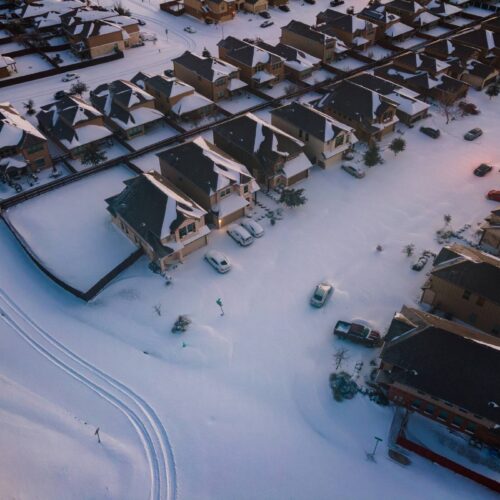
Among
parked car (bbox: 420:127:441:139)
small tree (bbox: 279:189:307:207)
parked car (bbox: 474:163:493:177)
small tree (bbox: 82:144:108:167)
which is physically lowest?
small tree (bbox: 82:144:108:167)

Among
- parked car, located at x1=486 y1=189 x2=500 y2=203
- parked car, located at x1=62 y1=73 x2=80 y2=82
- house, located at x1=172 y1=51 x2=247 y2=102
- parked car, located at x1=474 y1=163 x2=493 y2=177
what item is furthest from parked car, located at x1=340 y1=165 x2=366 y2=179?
parked car, located at x1=62 y1=73 x2=80 y2=82

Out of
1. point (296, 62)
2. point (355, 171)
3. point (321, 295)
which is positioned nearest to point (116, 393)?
point (321, 295)

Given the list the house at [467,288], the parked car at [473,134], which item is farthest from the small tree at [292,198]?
the parked car at [473,134]

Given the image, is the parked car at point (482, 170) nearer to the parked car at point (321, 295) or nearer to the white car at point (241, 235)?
the parked car at point (321, 295)

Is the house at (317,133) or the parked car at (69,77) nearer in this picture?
the house at (317,133)

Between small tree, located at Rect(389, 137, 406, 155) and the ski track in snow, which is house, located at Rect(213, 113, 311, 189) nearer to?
small tree, located at Rect(389, 137, 406, 155)
